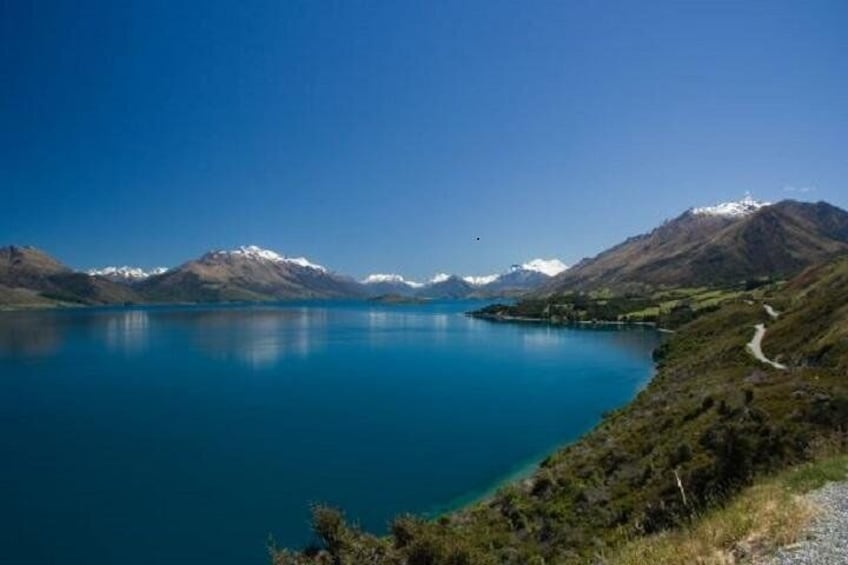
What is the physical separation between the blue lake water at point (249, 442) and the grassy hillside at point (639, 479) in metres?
10.1

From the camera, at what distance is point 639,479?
113ft

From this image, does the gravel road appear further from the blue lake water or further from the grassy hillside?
the blue lake water

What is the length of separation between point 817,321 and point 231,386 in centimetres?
8908

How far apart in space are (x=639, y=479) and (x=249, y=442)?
46.1 m

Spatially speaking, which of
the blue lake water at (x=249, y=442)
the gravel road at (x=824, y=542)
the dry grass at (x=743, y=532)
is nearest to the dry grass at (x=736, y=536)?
the dry grass at (x=743, y=532)

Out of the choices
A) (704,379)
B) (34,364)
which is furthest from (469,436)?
(34,364)

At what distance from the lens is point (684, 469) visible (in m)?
29.1

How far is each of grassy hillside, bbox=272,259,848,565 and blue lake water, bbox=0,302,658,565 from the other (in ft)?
33.0

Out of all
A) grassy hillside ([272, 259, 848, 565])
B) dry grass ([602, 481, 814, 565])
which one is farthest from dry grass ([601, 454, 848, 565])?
grassy hillside ([272, 259, 848, 565])

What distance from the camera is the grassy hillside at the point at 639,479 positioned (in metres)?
23.5

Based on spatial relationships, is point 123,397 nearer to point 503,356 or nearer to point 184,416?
point 184,416

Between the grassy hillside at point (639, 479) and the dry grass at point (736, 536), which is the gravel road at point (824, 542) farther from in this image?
the grassy hillside at point (639, 479)

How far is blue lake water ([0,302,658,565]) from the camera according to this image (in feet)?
144

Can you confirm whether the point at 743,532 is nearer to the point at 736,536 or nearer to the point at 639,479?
the point at 736,536
